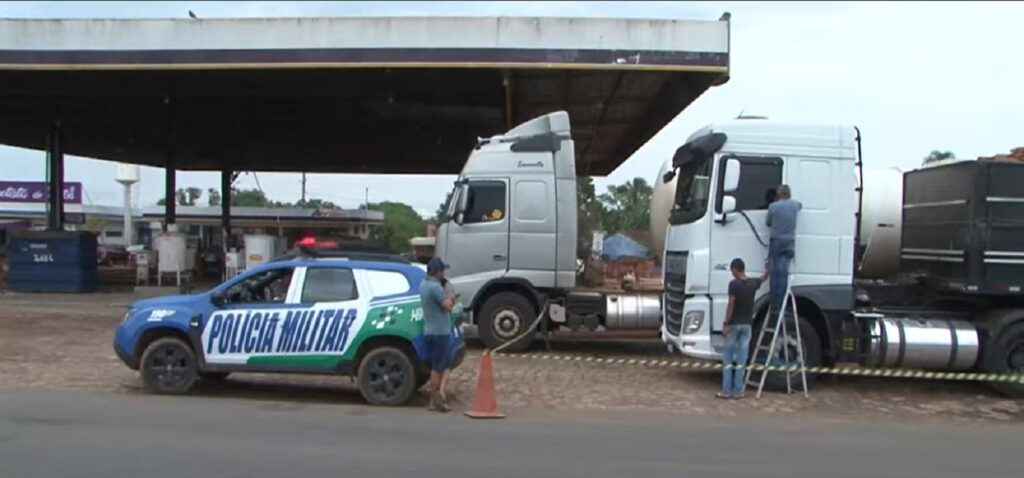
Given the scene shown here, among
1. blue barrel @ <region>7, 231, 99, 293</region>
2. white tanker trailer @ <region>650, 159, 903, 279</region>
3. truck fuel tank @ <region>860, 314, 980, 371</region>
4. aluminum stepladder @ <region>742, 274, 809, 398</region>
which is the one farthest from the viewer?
blue barrel @ <region>7, 231, 99, 293</region>

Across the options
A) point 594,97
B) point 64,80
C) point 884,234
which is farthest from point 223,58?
point 884,234

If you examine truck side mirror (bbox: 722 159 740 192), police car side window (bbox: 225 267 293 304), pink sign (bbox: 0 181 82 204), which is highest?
pink sign (bbox: 0 181 82 204)

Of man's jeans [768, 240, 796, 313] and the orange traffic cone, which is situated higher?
man's jeans [768, 240, 796, 313]

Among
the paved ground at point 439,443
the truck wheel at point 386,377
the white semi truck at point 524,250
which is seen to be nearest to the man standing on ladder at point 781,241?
the paved ground at point 439,443

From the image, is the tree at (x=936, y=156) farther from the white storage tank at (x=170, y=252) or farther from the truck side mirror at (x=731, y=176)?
the white storage tank at (x=170, y=252)

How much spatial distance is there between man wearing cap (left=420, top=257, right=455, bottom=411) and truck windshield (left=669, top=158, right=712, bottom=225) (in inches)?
146

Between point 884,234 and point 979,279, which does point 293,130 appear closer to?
point 884,234

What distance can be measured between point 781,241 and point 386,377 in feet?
16.5

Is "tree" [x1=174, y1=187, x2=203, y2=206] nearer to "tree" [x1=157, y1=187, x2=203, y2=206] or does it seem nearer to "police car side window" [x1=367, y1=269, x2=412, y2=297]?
"tree" [x1=157, y1=187, x2=203, y2=206]

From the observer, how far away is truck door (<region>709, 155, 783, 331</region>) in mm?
11164

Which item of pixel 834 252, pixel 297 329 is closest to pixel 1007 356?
pixel 834 252

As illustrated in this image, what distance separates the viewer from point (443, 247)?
1411cm

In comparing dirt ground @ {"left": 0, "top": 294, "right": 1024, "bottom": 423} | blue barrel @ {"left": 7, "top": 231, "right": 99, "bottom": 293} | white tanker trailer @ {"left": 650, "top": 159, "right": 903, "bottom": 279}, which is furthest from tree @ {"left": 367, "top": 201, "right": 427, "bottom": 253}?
white tanker trailer @ {"left": 650, "top": 159, "right": 903, "bottom": 279}

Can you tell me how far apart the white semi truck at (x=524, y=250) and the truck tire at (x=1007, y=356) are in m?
4.65
